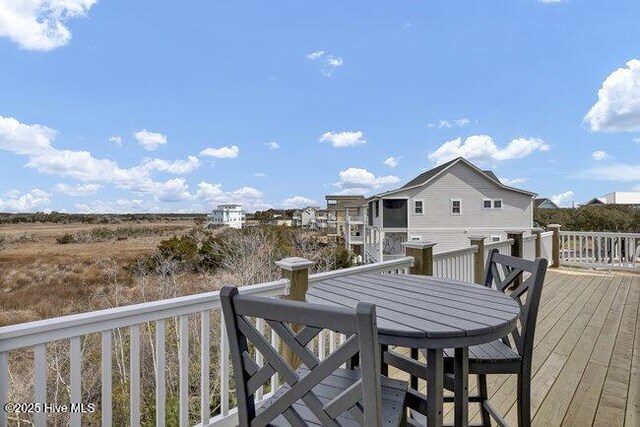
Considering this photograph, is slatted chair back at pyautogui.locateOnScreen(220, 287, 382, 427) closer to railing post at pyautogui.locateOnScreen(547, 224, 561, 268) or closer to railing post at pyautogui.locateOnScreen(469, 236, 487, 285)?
railing post at pyautogui.locateOnScreen(469, 236, 487, 285)

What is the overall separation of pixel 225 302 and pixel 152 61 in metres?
14.3

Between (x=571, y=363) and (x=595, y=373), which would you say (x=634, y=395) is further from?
(x=571, y=363)

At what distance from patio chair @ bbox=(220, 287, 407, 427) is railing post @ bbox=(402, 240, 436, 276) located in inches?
83.2

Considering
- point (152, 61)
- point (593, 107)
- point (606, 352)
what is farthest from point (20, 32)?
point (593, 107)

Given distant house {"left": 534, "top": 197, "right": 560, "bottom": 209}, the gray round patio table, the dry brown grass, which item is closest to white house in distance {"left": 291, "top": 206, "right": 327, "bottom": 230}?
the dry brown grass

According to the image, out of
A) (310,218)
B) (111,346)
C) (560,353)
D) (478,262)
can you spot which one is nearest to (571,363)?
(560,353)

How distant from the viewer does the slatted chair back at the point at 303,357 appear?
2.99 feet

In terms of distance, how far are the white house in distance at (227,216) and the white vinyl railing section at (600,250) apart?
616 inches

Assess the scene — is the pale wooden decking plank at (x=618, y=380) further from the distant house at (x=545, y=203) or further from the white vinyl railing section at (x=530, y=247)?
the distant house at (x=545, y=203)

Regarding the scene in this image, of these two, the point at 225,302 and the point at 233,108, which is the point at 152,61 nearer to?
the point at 233,108

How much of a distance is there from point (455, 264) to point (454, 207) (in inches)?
589

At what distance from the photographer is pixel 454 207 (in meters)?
18.4

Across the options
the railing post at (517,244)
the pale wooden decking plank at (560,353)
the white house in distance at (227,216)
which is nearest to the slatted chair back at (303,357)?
the pale wooden decking plank at (560,353)

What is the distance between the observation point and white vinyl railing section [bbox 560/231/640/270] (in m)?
7.23
